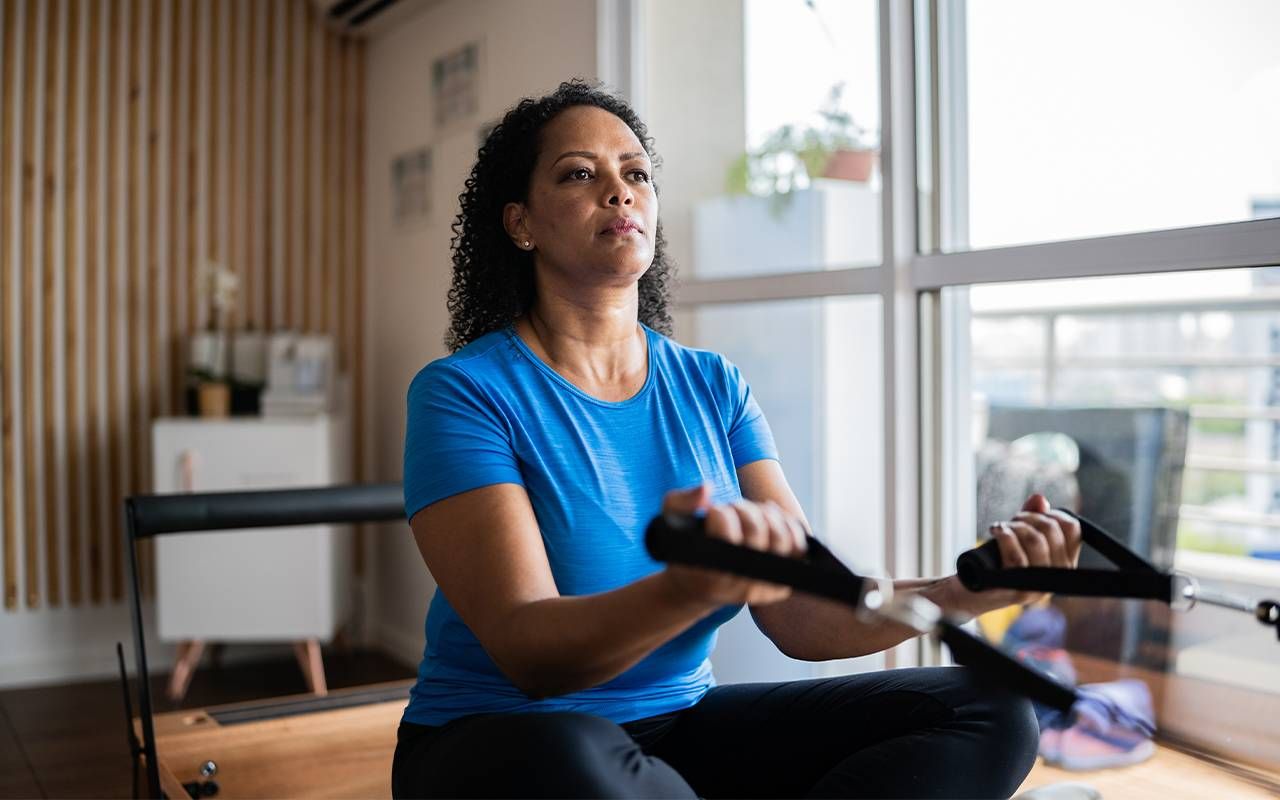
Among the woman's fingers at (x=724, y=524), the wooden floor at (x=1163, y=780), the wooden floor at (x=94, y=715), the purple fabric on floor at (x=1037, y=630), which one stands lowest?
the wooden floor at (x=94, y=715)

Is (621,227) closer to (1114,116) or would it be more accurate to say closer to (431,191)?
(1114,116)

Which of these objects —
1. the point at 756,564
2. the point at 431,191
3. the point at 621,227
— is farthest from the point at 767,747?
the point at 431,191

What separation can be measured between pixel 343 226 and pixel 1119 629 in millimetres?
3252

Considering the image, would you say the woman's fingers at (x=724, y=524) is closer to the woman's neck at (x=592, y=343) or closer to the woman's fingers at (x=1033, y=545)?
the woman's fingers at (x=1033, y=545)

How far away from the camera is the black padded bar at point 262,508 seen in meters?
2.09

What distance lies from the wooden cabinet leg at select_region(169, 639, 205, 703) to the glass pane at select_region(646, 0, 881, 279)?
203 cm

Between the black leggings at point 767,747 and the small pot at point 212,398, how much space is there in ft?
8.99

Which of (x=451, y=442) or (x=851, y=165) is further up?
(x=851, y=165)

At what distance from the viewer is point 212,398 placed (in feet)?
13.0

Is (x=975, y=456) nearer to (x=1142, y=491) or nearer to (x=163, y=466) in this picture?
(x=1142, y=491)

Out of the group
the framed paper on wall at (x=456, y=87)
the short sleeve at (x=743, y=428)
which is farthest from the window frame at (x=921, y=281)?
the framed paper on wall at (x=456, y=87)

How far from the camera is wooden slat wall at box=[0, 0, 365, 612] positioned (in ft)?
13.1

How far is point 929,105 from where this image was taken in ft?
7.77

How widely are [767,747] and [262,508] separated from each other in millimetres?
1105
